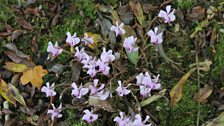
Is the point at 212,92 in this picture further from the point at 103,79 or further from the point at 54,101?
the point at 54,101

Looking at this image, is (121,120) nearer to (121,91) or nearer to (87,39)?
(121,91)

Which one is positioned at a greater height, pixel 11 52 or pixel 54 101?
pixel 11 52

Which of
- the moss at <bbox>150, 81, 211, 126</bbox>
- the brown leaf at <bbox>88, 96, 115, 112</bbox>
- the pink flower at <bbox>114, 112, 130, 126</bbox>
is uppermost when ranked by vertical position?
the brown leaf at <bbox>88, 96, 115, 112</bbox>

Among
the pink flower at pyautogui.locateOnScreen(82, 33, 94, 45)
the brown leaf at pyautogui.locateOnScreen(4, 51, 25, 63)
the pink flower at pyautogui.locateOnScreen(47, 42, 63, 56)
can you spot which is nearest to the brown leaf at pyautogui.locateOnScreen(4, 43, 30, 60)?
the brown leaf at pyautogui.locateOnScreen(4, 51, 25, 63)

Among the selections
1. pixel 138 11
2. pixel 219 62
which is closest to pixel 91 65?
pixel 138 11

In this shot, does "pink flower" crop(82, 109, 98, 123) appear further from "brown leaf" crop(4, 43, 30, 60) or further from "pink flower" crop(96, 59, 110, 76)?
"brown leaf" crop(4, 43, 30, 60)

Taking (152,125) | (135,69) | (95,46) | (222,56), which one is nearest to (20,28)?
(95,46)

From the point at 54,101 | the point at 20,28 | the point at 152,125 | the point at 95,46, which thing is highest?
the point at 20,28
